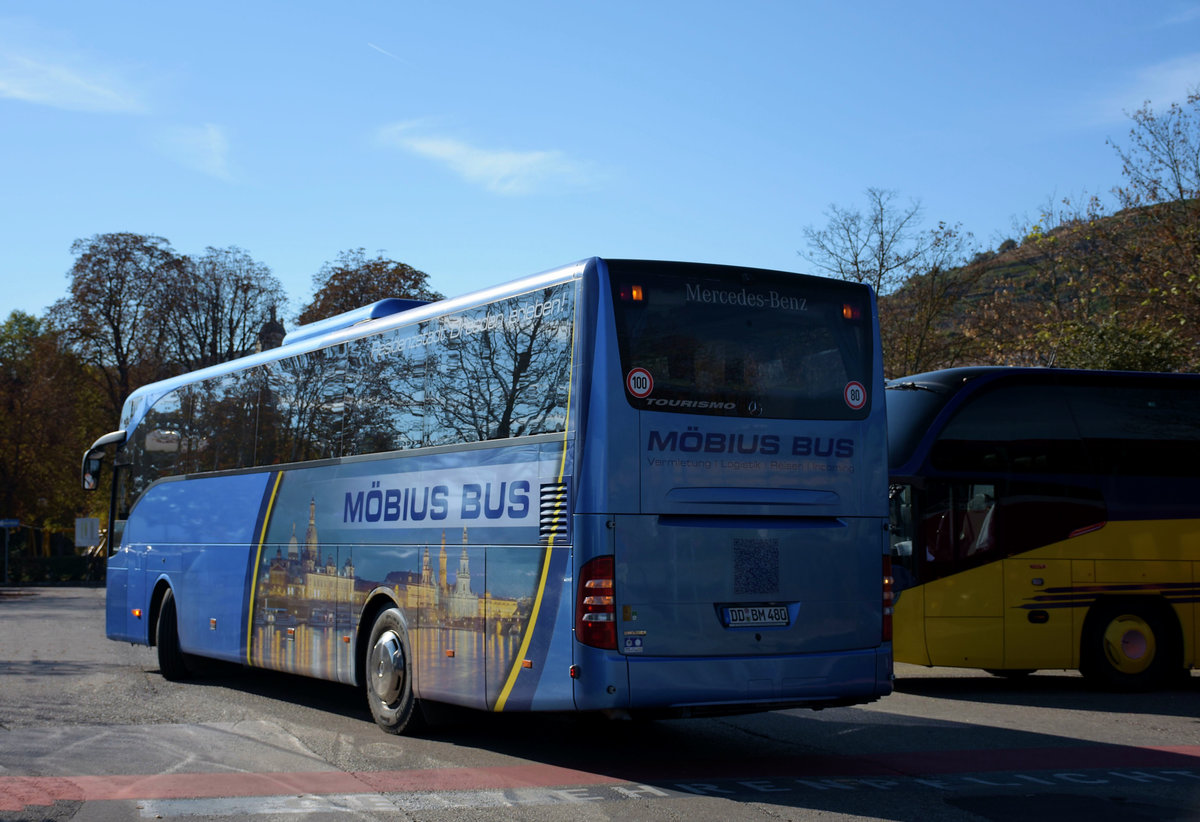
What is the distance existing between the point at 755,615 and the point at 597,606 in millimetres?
1116

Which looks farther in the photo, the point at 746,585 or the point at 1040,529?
the point at 1040,529

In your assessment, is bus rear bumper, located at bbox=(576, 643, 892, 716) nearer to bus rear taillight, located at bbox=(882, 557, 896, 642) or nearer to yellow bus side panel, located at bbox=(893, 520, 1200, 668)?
bus rear taillight, located at bbox=(882, 557, 896, 642)

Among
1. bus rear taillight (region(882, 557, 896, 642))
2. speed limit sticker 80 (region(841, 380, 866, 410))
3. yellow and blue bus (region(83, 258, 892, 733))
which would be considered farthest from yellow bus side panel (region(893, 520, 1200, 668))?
speed limit sticker 80 (region(841, 380, 866, 410))

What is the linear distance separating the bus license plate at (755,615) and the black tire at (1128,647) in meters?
6.11

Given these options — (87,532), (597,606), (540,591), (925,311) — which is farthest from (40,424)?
(597,606)

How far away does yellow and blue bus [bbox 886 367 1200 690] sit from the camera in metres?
12.9

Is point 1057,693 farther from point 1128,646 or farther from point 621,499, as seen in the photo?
point 621,499

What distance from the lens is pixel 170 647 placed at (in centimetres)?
1477

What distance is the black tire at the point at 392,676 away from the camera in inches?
384

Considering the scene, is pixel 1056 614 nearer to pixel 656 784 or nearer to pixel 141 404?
pixel 656 784

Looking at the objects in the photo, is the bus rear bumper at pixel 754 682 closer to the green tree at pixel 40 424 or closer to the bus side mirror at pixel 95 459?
the bus side mirror at pixel 95 459

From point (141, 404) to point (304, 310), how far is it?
42.9 metres

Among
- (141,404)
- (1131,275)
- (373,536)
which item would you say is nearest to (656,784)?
(373,536)

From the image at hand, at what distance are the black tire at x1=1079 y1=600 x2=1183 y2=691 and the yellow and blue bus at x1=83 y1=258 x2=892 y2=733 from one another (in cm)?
537
